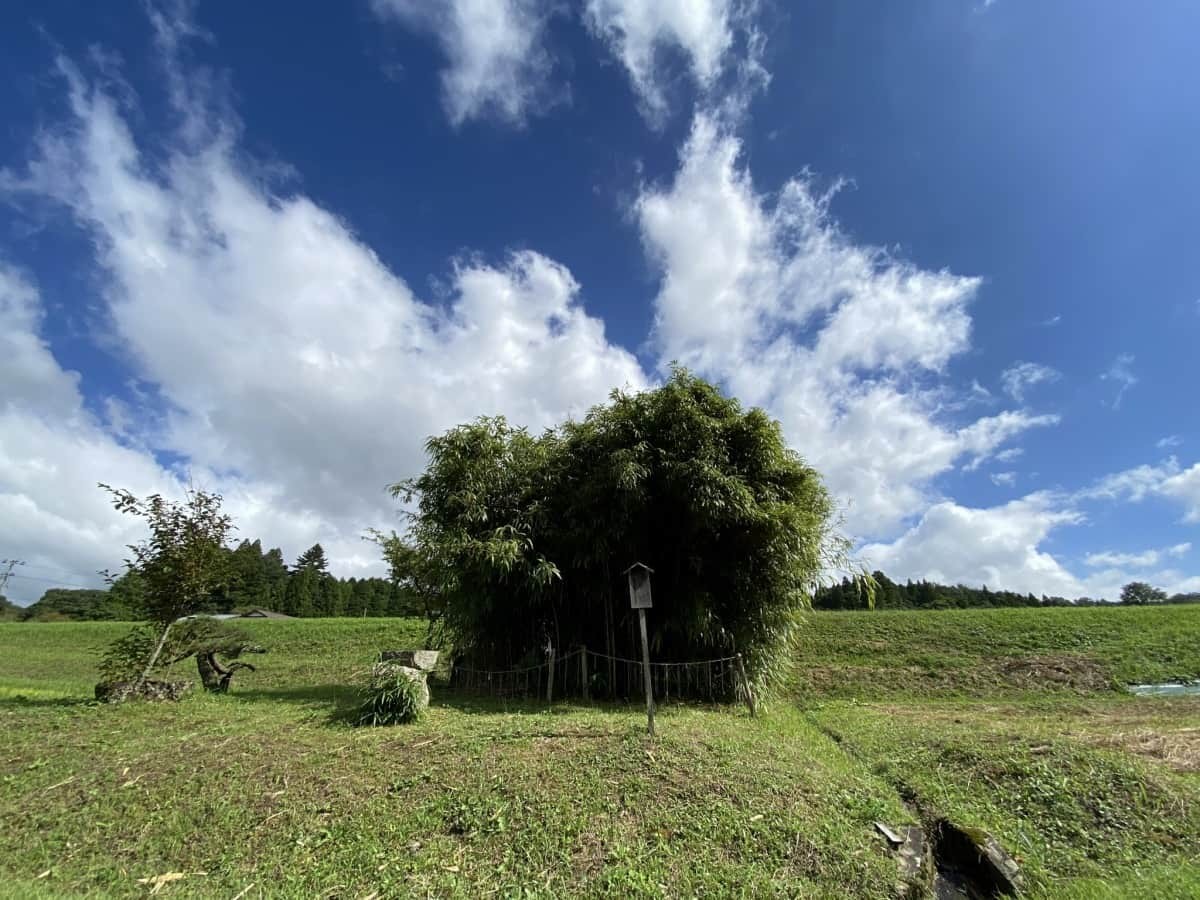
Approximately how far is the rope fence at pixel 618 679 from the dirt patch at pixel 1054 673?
799cm

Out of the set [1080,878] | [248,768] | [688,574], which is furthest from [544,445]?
[1080,878]

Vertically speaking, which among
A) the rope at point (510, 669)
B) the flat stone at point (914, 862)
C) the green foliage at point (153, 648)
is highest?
the green foliage at point (153, 648)

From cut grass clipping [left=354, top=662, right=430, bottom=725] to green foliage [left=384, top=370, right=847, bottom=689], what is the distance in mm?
1798

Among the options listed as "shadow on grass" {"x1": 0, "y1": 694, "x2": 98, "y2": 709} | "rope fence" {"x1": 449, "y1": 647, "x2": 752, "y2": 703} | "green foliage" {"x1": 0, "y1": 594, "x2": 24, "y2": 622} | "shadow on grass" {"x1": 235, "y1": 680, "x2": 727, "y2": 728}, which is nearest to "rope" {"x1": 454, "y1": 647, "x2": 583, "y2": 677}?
"rope fence" {"x1": 449, "y1": 647, "x2": 752, "y2": 703}

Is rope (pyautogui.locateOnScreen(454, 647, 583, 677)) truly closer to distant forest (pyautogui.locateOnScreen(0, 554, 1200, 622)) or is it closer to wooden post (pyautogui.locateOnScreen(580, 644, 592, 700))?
wooden post (pyautogui.locateOnScreen(580, 644, 592, 700))

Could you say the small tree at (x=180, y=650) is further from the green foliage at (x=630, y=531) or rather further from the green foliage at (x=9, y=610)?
the green foliage at (x=9, y=610)

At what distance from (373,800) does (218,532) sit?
213 inches

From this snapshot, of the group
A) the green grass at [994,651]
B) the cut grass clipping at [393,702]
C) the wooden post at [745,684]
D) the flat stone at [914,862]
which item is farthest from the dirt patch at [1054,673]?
the cut grass clipping at [393,702]

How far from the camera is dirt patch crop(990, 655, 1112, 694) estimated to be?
35.7 ft

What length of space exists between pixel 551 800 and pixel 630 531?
14.0ft

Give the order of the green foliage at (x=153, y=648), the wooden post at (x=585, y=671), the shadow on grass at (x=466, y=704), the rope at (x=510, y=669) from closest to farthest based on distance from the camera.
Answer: the shadow on grass at (x=466, y=704)
the green foliage at (x=153, y=648)
the wooden post at (x=585, y=671)
the rope at (x=510, y=669)

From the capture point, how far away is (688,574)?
767cm

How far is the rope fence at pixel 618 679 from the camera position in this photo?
24.4 ft

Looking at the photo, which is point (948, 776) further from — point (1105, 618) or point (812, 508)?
point (1105, 618)
